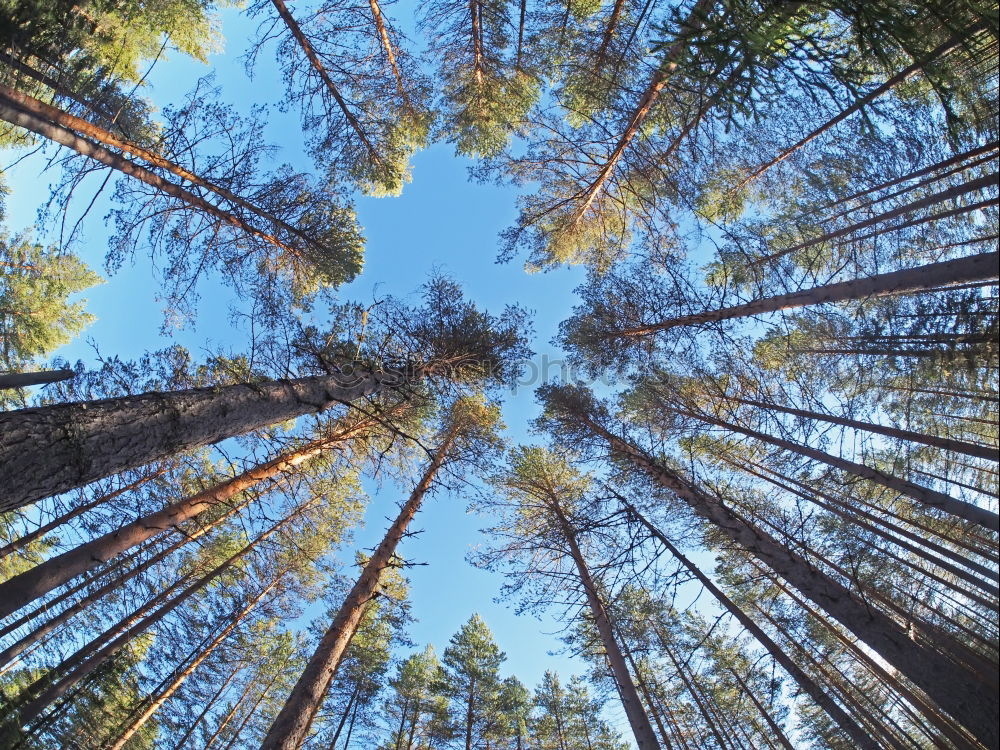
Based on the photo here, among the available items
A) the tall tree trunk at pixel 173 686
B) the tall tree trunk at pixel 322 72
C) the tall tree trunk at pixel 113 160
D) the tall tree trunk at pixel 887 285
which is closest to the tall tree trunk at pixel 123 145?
the tall tree trunk at pixel 113 160

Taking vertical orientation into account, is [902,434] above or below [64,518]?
below

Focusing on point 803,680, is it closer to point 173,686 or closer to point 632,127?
point 632,127

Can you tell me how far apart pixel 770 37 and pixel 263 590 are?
12.9 meters

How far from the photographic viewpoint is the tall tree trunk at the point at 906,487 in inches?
171

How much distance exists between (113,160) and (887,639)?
33.4 ft

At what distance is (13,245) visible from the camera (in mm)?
11023

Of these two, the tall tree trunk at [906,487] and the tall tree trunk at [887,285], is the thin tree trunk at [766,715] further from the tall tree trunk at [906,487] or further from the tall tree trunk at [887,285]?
the tall tree trunk at [887,285]

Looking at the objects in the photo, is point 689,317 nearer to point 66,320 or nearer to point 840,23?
point 840,23

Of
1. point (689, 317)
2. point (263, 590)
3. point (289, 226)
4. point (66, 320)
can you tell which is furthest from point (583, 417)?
point (66, 320)

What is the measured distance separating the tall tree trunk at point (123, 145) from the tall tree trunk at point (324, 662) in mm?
5276

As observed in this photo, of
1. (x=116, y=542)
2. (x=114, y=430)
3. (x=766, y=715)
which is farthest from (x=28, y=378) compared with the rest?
(x=766, y=715)

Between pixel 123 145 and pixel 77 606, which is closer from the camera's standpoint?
pixel 123 145

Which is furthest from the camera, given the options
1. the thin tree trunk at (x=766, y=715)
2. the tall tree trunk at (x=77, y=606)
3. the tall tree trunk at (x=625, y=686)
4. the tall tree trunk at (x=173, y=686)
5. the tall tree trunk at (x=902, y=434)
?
the thin tree trunk at (x=766, y=715)

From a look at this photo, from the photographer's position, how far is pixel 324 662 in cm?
511
